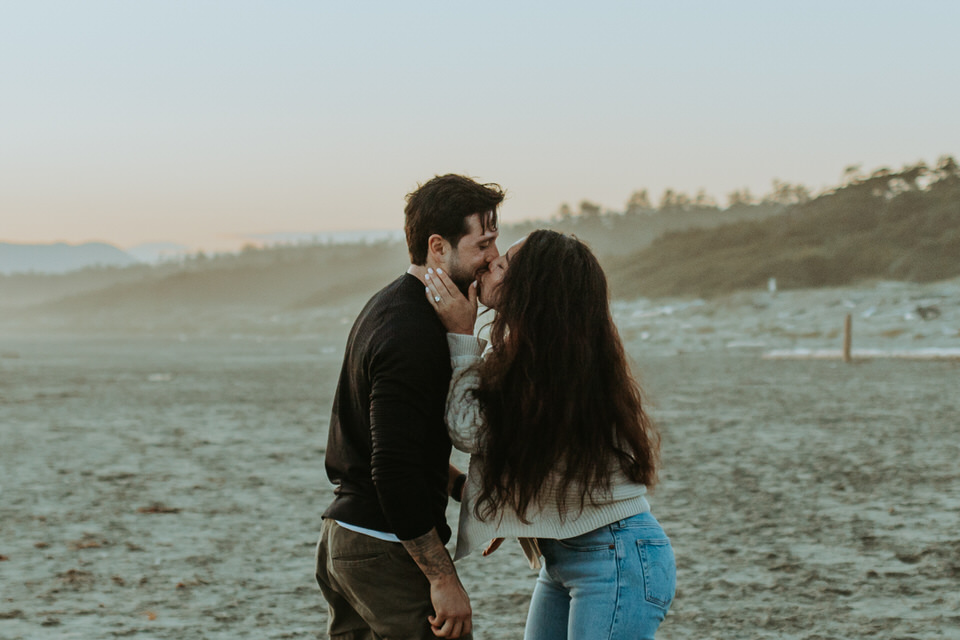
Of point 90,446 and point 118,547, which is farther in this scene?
point 90,446

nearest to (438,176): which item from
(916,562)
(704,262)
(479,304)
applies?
(479,304)

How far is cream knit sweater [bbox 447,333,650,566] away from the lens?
2672 mm

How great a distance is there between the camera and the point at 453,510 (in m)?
8.77

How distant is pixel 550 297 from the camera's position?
263 centimetres

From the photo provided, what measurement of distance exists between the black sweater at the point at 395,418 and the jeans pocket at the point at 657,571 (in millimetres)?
541

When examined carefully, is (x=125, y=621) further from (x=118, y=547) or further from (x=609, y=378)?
(x=609, y=378)

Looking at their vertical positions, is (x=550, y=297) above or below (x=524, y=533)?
above

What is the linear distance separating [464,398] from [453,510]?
20.5ft

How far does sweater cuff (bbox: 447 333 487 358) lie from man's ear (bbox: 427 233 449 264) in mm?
203

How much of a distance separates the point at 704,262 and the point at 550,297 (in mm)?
49562

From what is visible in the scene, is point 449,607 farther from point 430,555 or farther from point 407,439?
point 407,439

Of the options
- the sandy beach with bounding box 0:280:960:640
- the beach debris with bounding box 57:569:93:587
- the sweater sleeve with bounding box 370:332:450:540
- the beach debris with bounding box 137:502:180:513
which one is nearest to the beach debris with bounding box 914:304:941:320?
the sandy beach with bounding box 0:280:960:640

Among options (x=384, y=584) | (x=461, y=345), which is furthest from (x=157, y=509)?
(x=461, y=345)

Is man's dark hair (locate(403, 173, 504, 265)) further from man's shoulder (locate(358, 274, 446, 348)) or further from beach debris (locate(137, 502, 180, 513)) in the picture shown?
beach debris (locate(137, 502, 180, 513))
